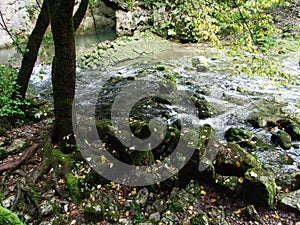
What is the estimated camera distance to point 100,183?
372 centimetres

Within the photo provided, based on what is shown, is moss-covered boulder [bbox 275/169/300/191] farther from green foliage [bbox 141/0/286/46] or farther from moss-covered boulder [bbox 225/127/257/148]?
green foliage [bbox 141/0/286/46]

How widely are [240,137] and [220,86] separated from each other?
147 inches

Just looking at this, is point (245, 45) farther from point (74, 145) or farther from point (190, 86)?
point (190, 86)

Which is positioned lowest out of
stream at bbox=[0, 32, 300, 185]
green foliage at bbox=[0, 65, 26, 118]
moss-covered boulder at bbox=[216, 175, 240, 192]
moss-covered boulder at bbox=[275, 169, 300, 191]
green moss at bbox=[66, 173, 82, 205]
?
stream at bbox=[0, 32, 300, 185]

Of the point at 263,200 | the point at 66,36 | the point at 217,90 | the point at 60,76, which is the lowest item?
the point at 217,90

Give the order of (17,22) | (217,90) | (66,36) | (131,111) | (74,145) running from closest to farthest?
1. (66,36)
2. (74,145)
3. (131,111)
4. (217,90)
5. (17,22)

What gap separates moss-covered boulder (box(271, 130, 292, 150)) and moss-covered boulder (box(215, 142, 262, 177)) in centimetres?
174

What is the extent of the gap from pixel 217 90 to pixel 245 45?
4.37m

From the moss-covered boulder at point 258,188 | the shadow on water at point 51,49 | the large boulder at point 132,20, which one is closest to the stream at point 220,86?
the moss-covered boulder at point 258,188

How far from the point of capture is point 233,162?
3.99 metres

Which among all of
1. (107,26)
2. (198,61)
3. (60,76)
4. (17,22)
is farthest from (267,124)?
(107,26)

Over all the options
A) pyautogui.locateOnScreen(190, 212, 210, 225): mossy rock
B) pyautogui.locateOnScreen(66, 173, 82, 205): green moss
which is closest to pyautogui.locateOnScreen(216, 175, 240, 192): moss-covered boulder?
pyautogui.locateOnScreen(190, 212, 210, 225): mossy rock

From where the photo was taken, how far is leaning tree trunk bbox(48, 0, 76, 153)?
10.4 ft

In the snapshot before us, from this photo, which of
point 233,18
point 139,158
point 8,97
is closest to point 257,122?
point 233,18
